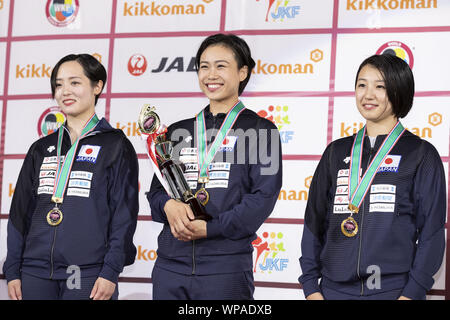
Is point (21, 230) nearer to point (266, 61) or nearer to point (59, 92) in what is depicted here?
point (59, 92)

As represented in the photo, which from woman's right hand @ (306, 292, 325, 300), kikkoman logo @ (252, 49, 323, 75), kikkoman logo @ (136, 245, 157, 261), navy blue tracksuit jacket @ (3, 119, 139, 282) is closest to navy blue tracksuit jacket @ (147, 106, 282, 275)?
navy blue tracksuit jacket @ (3, 119, 139, 282)

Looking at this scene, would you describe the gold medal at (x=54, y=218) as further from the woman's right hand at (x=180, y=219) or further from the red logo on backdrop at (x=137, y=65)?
the red logo on backdrop at (x=137, y=65)

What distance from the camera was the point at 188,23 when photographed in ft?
13.5

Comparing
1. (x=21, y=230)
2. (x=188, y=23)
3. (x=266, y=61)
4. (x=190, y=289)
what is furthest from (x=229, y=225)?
(x=188, y=23)

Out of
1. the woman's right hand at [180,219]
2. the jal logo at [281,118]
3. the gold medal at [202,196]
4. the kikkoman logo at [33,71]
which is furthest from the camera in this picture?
the kikkoman logo at [33,71]

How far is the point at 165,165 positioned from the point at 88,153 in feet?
1.60

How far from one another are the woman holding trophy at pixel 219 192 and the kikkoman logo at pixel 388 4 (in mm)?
932

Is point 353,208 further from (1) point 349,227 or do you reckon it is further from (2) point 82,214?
(2) point 82,214

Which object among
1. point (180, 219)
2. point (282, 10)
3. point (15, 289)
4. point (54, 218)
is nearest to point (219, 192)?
point (180, 219)

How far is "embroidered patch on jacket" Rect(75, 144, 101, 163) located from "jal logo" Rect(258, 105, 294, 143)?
3.59 feet

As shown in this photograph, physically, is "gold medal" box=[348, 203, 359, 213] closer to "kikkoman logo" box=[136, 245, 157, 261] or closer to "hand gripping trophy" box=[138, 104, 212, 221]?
"hand gripping trophy" box=[138, 104, 212, 221]

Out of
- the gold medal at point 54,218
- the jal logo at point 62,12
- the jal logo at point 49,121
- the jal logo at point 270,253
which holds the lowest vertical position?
the jal logo at point 270,253

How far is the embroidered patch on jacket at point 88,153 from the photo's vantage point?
3.29 metres

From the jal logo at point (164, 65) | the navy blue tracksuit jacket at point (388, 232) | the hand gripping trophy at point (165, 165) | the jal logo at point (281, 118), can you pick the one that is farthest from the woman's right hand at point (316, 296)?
the jal logo at point (164, 65)
